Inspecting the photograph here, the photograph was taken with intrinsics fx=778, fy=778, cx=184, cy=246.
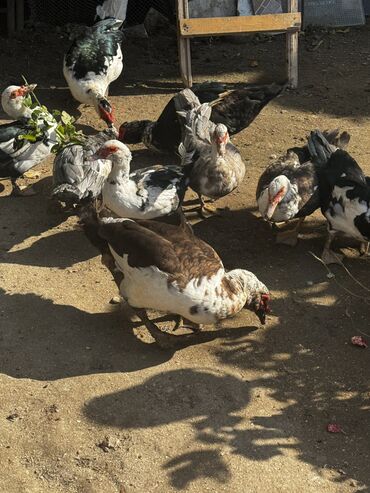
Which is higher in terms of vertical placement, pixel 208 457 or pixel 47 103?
pixel 47 103

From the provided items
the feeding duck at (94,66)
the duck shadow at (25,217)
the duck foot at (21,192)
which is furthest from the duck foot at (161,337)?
the feeding duck at (94,66)

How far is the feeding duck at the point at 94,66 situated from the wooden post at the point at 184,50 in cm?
72

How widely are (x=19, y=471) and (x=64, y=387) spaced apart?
2.38ft

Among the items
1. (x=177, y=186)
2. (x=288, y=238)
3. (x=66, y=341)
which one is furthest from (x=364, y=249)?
(x=66, y=341)

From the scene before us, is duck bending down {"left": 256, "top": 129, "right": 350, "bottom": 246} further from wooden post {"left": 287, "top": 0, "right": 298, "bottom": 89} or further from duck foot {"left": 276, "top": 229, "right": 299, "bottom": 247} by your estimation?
wooden post {"left": 287, "top": 0, "right": 298, "bottom": 89}

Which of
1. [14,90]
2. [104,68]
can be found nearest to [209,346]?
[14,90]

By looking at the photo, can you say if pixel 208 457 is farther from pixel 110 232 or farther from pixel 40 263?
pixel 40 263

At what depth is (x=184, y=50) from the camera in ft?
29.7

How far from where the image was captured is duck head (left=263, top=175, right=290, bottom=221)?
6.18 metres

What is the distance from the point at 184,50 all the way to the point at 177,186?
3223mm

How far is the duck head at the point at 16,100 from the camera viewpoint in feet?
24.5

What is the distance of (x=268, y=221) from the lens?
6590mm

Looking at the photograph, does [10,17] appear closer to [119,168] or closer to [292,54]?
[292,54]

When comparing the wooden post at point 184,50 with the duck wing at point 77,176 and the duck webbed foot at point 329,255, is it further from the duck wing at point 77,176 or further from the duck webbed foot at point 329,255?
the duck webbed foot at point 329,255
